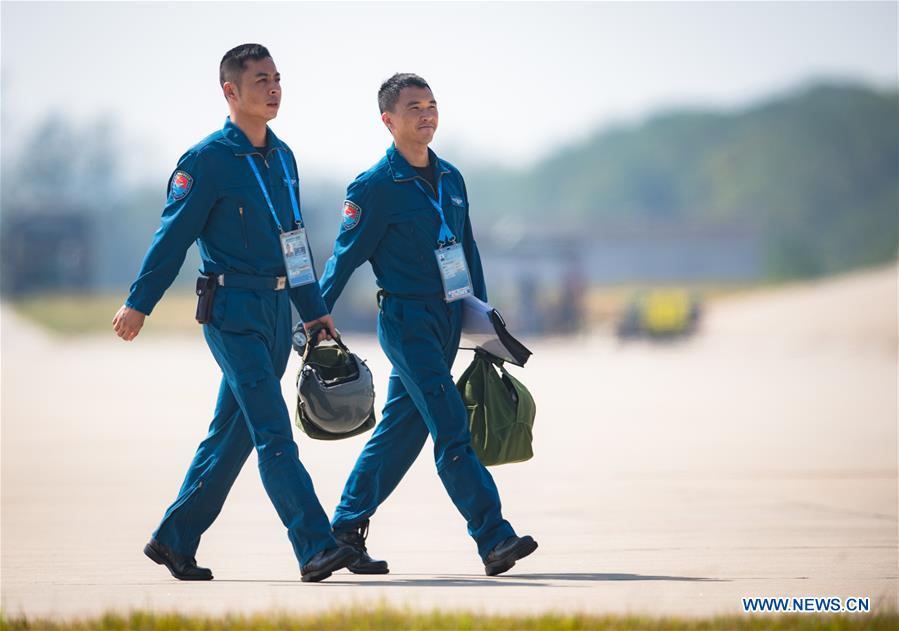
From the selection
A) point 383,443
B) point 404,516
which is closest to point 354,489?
point 383,443

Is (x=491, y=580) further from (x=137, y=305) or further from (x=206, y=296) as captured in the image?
(x=137, y=305)

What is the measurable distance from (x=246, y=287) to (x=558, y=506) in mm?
3954

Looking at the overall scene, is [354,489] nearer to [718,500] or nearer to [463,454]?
[463,454]

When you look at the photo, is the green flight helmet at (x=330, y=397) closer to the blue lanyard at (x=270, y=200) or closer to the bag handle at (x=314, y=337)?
the bag handle at (x=314, y=337)

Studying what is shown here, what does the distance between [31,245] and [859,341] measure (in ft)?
137

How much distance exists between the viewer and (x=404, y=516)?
31.6 feet

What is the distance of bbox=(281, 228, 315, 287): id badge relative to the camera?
6.65 metres

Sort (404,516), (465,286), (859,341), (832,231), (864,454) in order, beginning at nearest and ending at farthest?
1. (465,286)
2. (404,516)
3. (864,454)
4. (859,341)
5. (832,231)

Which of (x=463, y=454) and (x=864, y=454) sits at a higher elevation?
(x=463, y=454)

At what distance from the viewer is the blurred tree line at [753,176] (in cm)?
13500

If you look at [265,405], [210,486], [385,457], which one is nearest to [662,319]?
[385,457]

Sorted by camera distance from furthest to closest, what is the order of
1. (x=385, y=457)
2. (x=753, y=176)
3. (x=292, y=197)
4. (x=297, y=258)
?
(x=753, y=176), (x=385, y=457), (x=292, y=197), (x=297, y=258)

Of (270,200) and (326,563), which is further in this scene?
(270,200)

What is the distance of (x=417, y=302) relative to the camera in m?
7.05
